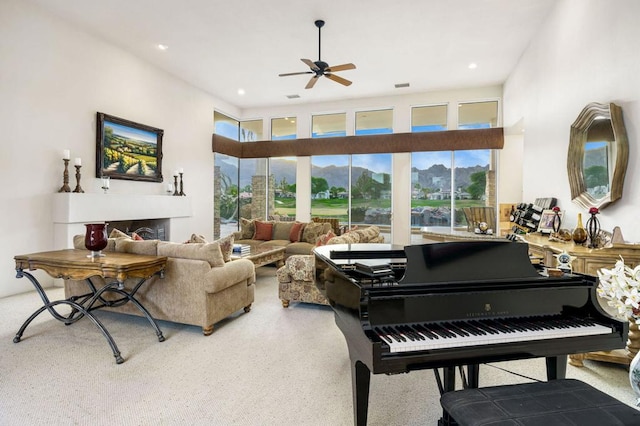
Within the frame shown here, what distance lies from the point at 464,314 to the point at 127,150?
6129 millimetres

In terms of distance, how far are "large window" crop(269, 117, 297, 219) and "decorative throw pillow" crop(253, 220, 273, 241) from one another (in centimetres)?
181

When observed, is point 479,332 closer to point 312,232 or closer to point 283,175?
point 312,232

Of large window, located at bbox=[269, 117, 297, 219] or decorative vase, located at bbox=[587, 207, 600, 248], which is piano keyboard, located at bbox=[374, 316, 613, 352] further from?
large window, located at bbox=[269, 117, 297, 219]

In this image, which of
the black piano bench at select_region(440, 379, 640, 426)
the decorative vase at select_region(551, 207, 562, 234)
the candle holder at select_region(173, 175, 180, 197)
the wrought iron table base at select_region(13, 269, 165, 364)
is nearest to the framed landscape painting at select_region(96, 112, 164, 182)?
the candle holder at select_region(173, 175, 180, 197)

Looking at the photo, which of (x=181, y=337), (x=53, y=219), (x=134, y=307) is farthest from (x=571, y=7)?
(x=53, y=219)

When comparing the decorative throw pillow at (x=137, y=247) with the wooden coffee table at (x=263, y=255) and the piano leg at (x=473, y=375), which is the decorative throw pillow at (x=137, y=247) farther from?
the piano leg at (x=473, y=375)

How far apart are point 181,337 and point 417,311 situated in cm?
246

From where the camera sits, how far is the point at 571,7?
12.9ft

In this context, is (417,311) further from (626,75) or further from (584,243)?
(626,75)

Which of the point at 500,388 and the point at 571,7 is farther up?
the point at 571,7

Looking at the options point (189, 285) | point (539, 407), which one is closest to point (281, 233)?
point (189, 285)

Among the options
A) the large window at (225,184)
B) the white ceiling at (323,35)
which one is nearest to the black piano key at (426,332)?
the white ceiling at (323,35)

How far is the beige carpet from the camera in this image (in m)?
1.96

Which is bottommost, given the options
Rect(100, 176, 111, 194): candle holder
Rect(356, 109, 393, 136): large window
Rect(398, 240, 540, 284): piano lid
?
Rect(398, 240, 540, 284): piano lid
